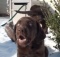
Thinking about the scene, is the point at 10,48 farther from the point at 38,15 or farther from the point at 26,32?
the point at 26,32

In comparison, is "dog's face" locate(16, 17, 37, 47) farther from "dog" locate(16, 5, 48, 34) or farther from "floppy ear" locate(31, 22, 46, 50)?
"dog" locate(16, 5, 48, 34)

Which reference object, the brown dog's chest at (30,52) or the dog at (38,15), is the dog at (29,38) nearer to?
the brown dog's chest at (30,52)

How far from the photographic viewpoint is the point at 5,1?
3.57 metres

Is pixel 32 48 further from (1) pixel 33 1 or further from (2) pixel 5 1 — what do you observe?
(2) pixel 5 1

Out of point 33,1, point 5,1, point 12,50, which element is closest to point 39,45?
point 12,50

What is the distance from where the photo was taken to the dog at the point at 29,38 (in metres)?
1.11

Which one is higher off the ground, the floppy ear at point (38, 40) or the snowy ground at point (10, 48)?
the floppy ear at point (38, 40)

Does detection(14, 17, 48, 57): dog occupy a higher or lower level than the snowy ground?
higher

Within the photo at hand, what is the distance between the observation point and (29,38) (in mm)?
1132

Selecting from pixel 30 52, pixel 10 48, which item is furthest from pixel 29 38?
pixel 10 48

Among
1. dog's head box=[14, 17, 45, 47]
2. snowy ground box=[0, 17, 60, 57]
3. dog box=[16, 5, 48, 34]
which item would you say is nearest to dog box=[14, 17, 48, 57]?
dog's head box=[14, 17, 45, 47]

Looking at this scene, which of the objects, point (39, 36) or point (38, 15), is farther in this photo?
point (38, 15)

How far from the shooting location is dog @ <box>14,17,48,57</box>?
1.11 meters

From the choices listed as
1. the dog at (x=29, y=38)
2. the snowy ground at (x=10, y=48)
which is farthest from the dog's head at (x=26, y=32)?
the snowy ground at (x=10, y=48)
